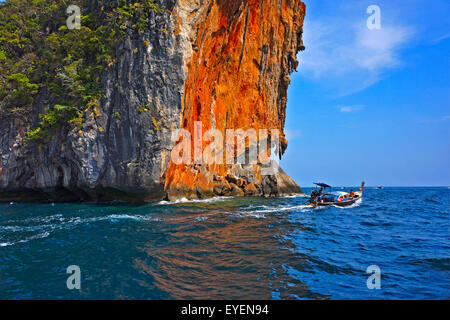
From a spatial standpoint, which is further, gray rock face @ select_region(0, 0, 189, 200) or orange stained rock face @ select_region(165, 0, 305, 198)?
orange stained rock face @ select_region(165, 0, 305, 198)

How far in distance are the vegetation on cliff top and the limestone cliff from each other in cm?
98

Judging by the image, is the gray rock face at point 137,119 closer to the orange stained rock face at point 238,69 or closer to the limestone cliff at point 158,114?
the limestone cliff at point 158,114

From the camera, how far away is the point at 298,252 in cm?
937

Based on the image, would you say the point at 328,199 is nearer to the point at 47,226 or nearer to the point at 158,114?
the point at 158,114

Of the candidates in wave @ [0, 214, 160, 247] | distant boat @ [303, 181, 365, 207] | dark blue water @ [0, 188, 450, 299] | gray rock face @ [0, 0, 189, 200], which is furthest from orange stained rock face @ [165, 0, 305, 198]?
distant boat @ [303, 181, 365, 207]

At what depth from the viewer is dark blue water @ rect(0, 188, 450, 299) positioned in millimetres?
6258

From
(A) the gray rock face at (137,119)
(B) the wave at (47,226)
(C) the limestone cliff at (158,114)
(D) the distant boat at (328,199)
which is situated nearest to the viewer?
(B) the wave at (47,226)

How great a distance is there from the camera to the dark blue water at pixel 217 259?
6258 millimetres

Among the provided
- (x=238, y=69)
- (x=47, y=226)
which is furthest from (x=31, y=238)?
(x=238, y=69)

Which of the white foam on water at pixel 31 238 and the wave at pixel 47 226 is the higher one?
the white foam on water at pixel 31 238

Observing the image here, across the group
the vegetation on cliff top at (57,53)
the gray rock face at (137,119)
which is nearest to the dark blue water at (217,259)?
the gray rock face at (137,119)

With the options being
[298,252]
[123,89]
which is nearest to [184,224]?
[298,252]

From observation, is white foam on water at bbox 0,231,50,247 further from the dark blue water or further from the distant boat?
the distant boat

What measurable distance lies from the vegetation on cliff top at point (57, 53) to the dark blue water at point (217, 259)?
12746mm
